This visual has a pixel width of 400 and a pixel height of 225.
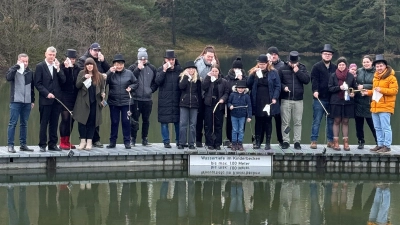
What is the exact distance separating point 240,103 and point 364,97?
1952 mm

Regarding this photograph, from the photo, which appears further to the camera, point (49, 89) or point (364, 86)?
point (364, 86)

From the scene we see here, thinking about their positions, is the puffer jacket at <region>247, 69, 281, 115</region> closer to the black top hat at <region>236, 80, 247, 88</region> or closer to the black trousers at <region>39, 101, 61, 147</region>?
the black top hat at <region>236, 80, 247, 88</region>

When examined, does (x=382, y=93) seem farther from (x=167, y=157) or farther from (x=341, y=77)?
(x=167, y=157)

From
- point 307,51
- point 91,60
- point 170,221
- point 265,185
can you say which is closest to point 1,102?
point 91,60

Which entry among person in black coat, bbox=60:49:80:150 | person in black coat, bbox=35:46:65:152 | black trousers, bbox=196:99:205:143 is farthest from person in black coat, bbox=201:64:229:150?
person in black coat, bbox=35:46:65:152

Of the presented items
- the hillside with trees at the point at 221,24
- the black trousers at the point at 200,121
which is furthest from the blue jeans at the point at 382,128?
the hillside with trees at the point at 221,24

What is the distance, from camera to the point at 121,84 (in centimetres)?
1202

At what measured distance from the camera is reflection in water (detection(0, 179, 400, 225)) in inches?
365

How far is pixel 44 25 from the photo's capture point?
33375 mm

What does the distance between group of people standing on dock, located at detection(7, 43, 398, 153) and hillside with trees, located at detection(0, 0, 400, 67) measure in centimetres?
1858

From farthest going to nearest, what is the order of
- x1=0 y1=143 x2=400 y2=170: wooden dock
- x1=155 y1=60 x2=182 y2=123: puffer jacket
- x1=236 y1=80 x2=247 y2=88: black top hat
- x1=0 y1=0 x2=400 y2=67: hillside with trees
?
x1=0 y1=0 x2=400 y2=67: hillside with trees → x1=155 y1=60 x2=182 y2=123: puffer jacket → x1=236 y1=80 x2=247 y2=88: black top hat → x1=0 y1=143 x2=400 y2=170: wooden dock

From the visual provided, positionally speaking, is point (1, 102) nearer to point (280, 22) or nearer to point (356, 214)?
point (356, 214)

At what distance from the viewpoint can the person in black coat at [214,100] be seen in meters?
12.0

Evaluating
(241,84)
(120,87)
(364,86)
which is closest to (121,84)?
(120,87)
